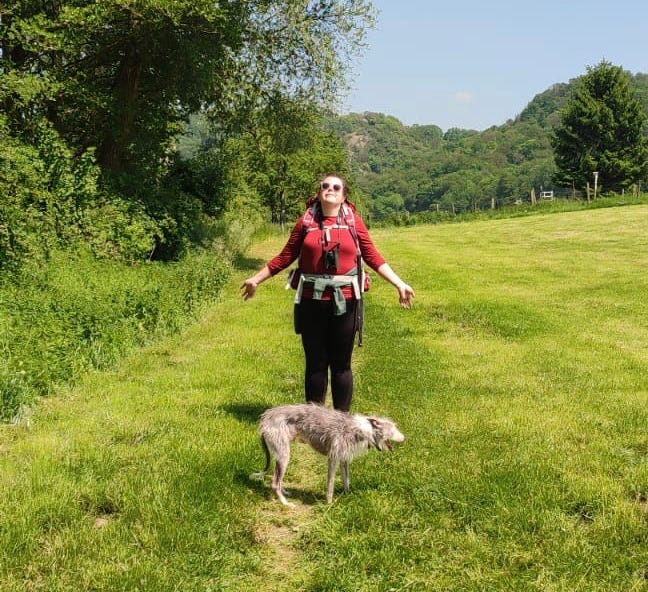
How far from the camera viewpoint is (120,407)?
24.6ft

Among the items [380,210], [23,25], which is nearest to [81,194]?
[23,25]


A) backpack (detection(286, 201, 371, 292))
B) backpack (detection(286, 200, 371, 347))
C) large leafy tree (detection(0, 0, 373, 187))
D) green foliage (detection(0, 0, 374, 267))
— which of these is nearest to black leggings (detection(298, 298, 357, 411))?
backpack (detection(286, 200, 371, 347))

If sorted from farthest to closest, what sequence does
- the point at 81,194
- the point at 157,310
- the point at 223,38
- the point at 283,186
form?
the point at 283,186, the point at 223,38, the point at 81,194, the point at 157,310

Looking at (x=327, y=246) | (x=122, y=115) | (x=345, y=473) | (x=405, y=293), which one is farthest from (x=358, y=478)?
(x=122, y=115)

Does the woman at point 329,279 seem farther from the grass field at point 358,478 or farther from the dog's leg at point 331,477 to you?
the dog's leg at point 331,477

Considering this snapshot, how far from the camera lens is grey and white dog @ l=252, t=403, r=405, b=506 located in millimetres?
5031

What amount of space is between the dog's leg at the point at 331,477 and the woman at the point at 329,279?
1284mm

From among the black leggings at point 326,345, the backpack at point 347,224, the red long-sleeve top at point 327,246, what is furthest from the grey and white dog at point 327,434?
the red long-sleeve top at point 327,246

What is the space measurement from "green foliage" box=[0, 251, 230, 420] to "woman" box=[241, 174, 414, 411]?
11.8 ft

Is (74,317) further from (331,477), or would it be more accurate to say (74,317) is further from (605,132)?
(605,132)

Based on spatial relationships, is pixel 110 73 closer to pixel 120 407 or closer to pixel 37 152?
pixel 37 152

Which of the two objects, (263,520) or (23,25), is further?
(23,25)

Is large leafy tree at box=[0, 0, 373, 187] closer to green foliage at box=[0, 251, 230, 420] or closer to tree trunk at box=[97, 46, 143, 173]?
tree trunk at box=[97, 46, 143, 173]

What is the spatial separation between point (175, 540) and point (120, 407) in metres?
3.32
